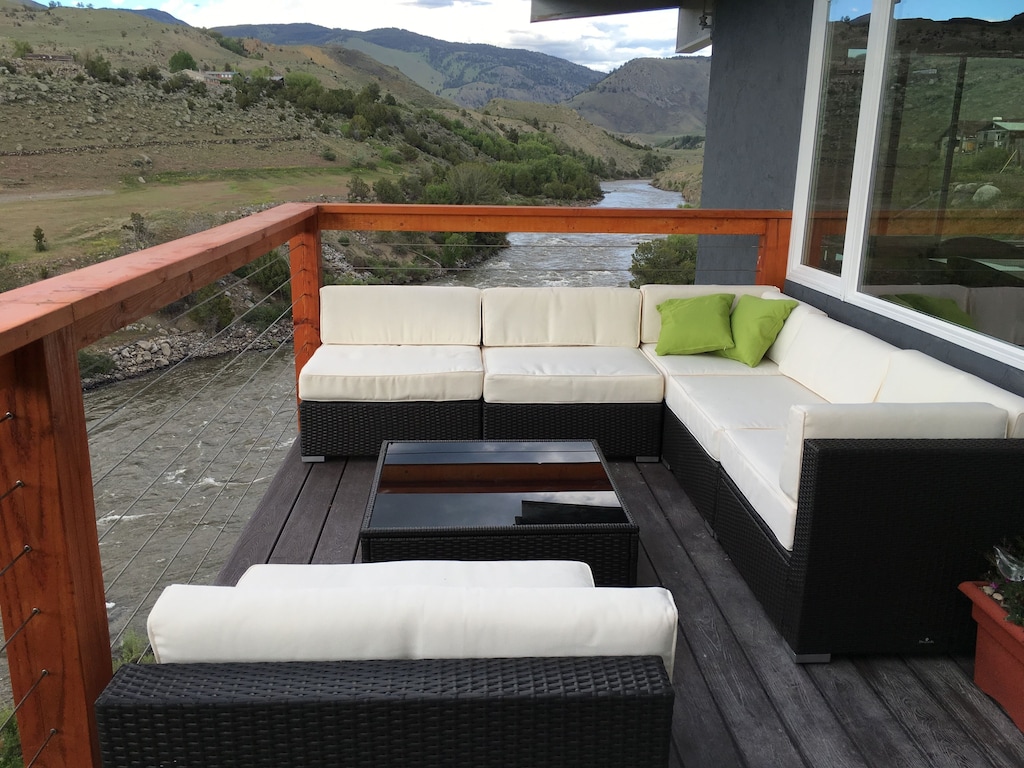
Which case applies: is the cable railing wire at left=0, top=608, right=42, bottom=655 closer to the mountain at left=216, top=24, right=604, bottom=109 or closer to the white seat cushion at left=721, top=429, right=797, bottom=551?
the white seat cushion at left=721, top=429, right=797, bottom=551

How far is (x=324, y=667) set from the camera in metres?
1.21

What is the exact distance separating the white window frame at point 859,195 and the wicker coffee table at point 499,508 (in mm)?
1499

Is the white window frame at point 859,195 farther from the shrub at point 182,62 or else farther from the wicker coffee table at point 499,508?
the shrub at point 182,62

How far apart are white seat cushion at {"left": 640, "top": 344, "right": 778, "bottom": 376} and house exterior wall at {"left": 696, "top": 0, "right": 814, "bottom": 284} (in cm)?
149

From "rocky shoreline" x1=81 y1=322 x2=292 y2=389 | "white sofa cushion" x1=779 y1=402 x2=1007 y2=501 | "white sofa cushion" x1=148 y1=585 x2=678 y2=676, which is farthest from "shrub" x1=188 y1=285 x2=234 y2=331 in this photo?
"white sofa cushion" x1=148 y1=585 x2=678 y2=676

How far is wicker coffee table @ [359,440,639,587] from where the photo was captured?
2.42 meters

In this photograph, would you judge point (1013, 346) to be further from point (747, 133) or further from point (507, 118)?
point (507, 118)

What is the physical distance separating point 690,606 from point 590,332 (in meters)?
2.02

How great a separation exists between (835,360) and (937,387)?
2.40ft


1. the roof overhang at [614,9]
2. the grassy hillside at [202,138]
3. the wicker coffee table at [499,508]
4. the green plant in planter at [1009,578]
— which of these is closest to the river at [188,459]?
the roof overhang at [614,9]

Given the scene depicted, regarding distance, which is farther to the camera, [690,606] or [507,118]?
[507,118]

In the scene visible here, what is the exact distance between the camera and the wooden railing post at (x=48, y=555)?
53.9 inches

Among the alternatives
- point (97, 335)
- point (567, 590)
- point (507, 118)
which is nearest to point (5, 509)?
point (97, 335)

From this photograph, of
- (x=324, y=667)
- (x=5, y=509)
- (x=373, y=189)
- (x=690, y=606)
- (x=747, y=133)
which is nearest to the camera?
(x=324, y=667)
